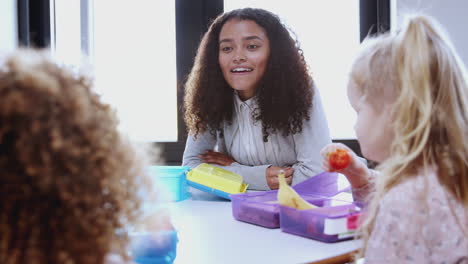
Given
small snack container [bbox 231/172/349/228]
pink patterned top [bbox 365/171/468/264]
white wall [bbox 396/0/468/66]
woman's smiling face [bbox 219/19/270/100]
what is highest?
white wall [bbox 396/0/468/66]

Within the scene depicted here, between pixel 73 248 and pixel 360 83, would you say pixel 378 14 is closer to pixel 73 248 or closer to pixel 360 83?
pixel 360 83

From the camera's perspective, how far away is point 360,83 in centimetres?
86

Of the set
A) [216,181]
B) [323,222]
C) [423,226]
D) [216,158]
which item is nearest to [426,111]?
[423,226]

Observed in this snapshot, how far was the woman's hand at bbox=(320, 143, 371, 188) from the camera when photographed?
42.2 inches

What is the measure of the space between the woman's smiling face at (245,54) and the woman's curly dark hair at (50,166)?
4.80ft

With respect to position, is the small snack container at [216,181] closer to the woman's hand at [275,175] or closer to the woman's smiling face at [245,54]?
the woman's hand at [275,175]

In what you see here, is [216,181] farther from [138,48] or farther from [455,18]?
[455,18]

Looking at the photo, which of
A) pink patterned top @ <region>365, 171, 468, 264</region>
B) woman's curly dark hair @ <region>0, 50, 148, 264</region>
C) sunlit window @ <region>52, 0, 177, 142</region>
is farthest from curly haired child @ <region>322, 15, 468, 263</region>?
sunlit window @ <region>52, 0, 177, 142</region>

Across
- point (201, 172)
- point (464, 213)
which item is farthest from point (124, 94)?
point (464, 213)

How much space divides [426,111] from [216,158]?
1123 millimetres

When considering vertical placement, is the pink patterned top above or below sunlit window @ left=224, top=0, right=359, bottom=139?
below

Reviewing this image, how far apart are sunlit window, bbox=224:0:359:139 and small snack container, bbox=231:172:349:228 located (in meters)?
1.58

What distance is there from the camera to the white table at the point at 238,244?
0.84 m

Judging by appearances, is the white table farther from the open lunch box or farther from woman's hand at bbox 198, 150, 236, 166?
woman's hand at bbox 198, 150, 236, 166
